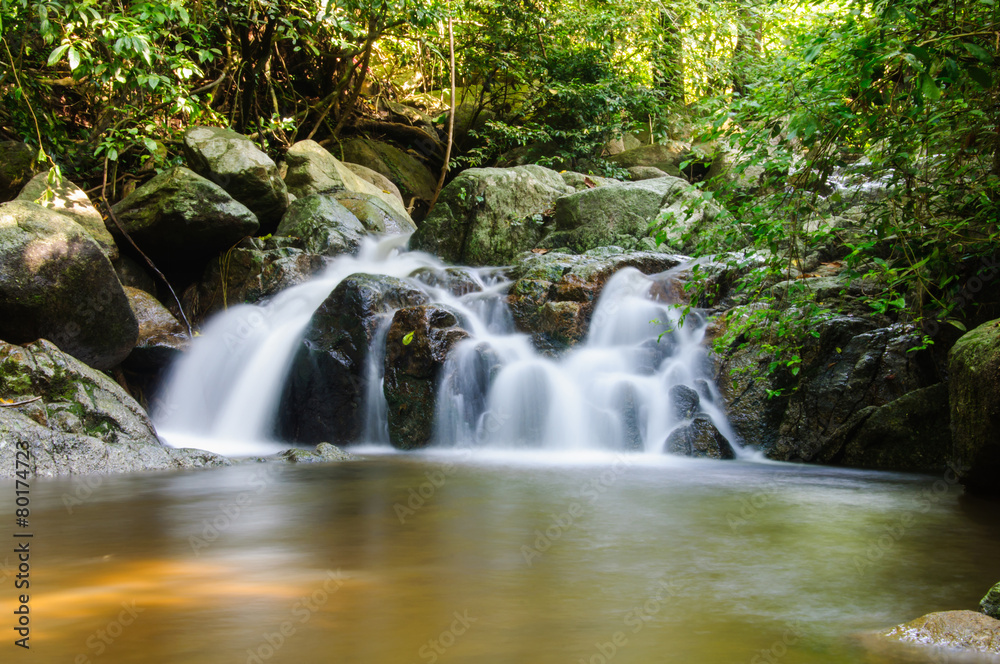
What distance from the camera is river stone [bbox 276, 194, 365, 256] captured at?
11070 millimetres

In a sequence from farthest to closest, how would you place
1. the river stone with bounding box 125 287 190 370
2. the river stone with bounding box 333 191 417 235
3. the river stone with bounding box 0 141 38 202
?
the river stone with bounding box 333 191 417 235
the river stone with bounding box 0 141 38 202
the river stone with bounding box 125 287 190 370

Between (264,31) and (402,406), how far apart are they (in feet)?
29.6

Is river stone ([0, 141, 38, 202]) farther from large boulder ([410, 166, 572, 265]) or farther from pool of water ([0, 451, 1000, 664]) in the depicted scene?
pool of water ([0, 451, 1000, 664])

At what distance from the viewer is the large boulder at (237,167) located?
10.9m

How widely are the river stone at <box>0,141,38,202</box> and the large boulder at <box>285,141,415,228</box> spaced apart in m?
3.89

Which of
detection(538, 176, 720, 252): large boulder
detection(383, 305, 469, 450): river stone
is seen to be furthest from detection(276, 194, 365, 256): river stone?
detection(383, 305, 469, 450): river stone

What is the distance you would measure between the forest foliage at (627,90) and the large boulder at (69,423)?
2.80m

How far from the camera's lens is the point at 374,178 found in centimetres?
1468

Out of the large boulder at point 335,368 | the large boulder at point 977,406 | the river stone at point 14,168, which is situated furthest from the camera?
the river stone at point 14,168

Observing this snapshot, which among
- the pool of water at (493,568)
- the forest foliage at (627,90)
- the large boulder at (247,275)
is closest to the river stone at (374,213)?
the large boulder at (247,275)

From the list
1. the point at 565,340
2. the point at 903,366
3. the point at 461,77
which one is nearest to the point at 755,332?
the point at 903,366

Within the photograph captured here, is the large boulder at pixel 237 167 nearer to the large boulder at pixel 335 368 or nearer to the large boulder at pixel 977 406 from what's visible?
the large boulder at pixel 335 368

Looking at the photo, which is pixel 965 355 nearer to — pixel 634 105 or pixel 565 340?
pixel 565 340

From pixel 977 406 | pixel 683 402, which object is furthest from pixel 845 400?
pixel 977 406
